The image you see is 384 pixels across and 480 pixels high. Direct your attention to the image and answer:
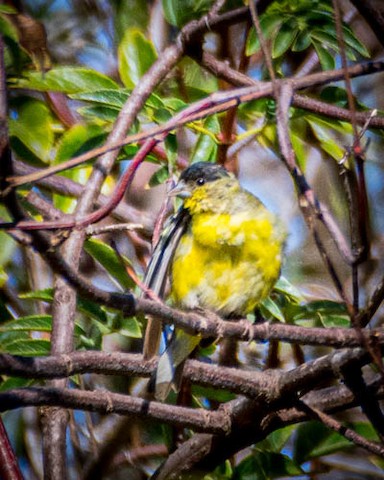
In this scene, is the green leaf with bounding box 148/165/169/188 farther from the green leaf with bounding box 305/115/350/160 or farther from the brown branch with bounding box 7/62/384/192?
the brown branch with bounding box 7/62/384/192

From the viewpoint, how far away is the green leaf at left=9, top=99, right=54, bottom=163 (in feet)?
8.27

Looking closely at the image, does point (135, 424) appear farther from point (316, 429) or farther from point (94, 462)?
point (316, 429)

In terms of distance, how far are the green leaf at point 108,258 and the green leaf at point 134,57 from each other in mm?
539

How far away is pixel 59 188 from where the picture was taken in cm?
260

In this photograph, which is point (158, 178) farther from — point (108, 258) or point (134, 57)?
point (134, 57)

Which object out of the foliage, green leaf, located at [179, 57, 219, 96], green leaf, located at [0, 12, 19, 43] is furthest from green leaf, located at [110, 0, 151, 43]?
green leaf, located at [0, 12, 19, 43]

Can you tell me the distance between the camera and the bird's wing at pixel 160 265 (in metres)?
1.99

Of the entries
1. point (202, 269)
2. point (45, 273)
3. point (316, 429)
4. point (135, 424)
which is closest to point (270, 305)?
point (202, 269)

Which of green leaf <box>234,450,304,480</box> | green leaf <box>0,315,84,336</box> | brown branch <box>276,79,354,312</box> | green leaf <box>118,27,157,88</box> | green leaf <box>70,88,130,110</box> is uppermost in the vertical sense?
green leaf <box>118,27,157,88</box>

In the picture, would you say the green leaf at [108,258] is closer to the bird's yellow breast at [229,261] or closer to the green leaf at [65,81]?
the bird's yellow breast at [229,261]

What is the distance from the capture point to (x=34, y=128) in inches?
100

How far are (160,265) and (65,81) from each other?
59 centimetres

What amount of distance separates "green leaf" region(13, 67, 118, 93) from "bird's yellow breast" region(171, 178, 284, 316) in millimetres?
510

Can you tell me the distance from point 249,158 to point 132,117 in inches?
45.9
